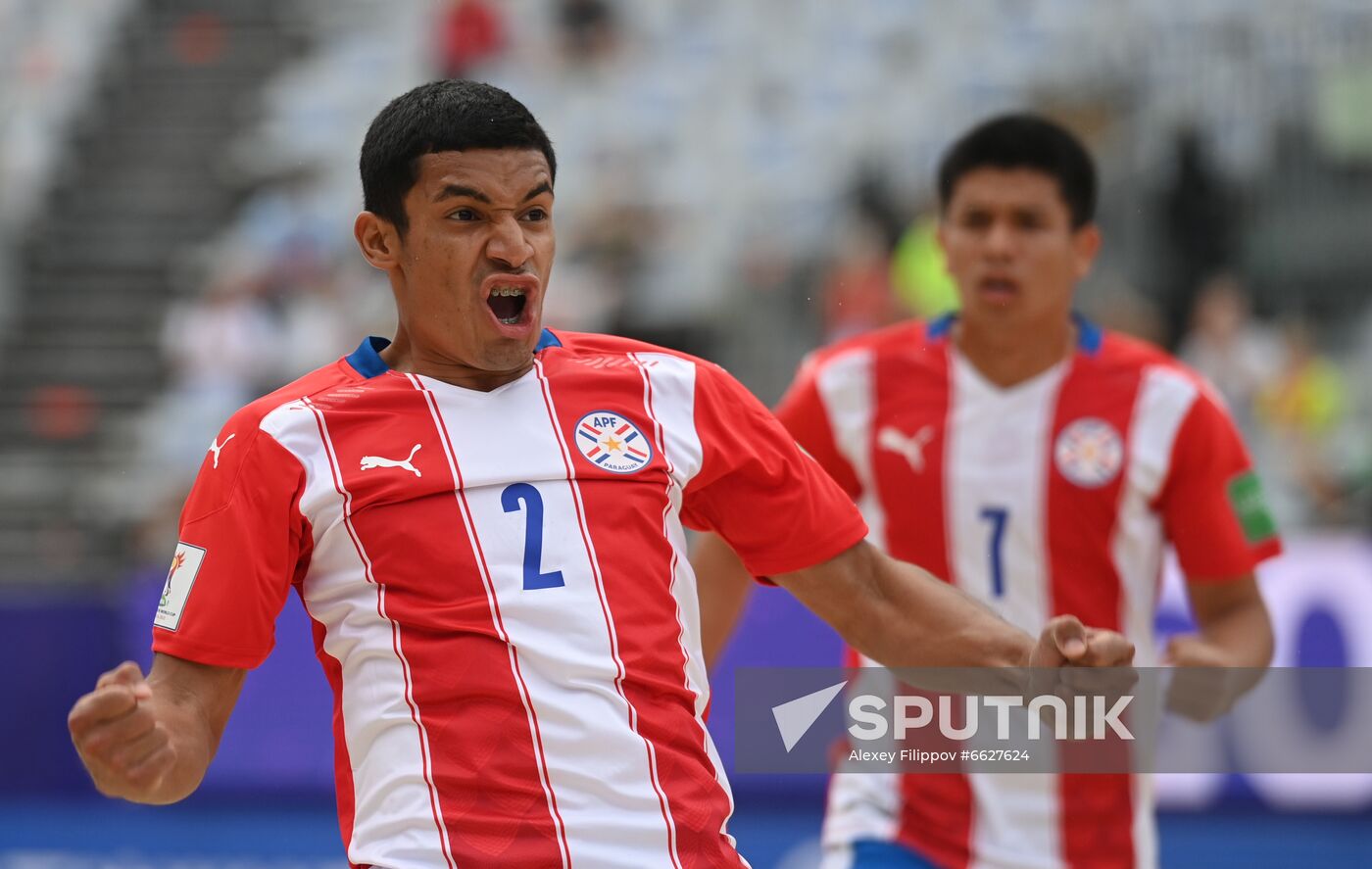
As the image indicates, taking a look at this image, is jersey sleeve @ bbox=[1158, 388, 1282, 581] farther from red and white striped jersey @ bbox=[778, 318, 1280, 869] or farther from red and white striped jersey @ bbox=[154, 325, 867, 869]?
red and white striped jersey @ bbox=[154, 325, 867, 869]

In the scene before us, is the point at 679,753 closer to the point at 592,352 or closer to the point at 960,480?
the point at 592,352

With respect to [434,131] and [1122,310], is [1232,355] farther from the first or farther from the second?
[434,131]

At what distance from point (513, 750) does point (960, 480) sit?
2093 mm

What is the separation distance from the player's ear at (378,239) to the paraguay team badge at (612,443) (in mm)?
472

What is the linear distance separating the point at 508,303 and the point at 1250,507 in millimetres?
2263

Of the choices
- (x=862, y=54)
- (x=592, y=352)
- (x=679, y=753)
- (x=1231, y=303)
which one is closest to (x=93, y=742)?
(x=679, y=753)

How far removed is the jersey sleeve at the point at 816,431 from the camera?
4.99 meters

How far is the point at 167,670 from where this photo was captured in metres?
3.06

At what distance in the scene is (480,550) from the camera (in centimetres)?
317

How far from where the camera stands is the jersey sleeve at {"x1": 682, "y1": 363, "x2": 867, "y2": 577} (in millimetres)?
3455

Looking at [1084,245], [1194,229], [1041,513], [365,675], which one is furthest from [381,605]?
[1194,229]

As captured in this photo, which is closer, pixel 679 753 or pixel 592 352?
pixel 679 753

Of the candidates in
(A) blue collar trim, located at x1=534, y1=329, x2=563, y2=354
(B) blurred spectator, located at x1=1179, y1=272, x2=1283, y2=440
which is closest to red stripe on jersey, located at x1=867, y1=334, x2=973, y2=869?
(A) blue collar trim, located at x1=534, y1=329, x2=563, y2=354

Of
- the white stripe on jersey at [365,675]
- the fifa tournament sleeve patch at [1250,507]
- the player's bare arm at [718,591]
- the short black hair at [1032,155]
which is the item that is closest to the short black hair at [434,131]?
the white stripe on jersey at [365,675]
